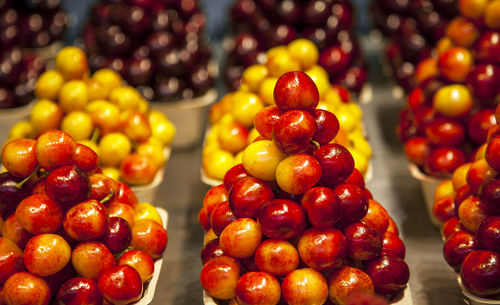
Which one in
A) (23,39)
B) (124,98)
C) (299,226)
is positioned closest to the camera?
(299,226)

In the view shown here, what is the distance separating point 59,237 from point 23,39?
6.23ft

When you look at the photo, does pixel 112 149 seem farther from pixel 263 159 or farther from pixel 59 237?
pixel 263 159

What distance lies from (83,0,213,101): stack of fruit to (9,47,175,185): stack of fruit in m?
0.43

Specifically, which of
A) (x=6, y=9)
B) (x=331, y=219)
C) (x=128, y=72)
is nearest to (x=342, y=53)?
(x=128, y=72)

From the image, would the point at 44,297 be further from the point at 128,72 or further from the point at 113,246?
the point at 128,72

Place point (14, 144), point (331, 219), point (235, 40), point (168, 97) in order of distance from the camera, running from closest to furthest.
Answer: point (331, 219)
point (14, 144)
point (168, 97)
point (235, 40)

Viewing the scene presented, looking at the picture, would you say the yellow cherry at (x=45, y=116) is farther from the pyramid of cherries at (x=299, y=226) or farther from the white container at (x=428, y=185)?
the white container at (x=428, y=185)

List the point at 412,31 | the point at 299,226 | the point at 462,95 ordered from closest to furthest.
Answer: the point at 299,226 < the point at 462,95 < the point at 412,31

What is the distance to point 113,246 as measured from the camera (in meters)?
1.32

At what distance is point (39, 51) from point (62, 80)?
4.17 feet

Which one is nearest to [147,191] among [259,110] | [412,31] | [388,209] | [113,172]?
[113,172]

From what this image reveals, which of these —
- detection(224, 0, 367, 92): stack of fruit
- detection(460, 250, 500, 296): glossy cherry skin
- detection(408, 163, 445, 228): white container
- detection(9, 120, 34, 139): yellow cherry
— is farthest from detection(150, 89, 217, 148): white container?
detection(460, 250, 500, 296): glossy cherry skin

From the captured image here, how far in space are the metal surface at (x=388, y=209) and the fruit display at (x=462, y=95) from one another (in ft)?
0.63

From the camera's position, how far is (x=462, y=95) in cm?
173
